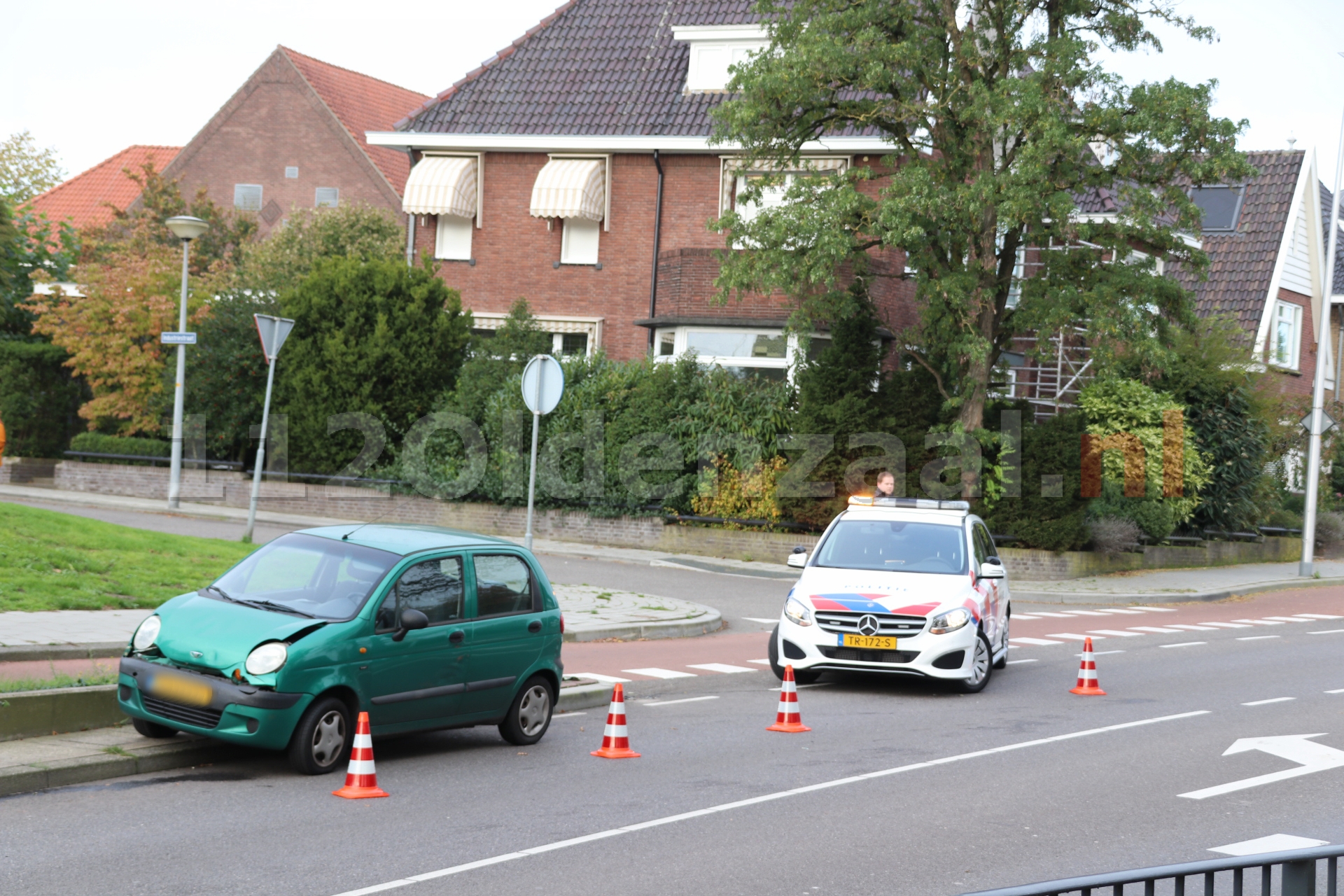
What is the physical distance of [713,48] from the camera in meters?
34.0

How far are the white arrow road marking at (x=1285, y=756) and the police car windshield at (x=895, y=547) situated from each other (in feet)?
11.1

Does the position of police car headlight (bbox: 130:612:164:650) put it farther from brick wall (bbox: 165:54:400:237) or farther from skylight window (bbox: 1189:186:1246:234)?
brick wall (bbox: 165:54:400:237)

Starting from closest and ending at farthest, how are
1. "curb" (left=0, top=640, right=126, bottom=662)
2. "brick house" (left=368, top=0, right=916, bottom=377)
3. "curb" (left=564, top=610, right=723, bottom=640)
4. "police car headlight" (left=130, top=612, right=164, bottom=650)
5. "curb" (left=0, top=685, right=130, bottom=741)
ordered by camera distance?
"curb" (left=0, top=685, right=130, bottom=741), "police car headlight" (left=130, top=612, right=164, bottom=650), "curb" (left=0, top=640, right=126, bottom=662), "curb" (left=564, top=610, right=723, bottom=640), "brick house" (left=368, top=0, right=916, bottom=377)

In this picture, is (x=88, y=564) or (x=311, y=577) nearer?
(x=311, y=577)

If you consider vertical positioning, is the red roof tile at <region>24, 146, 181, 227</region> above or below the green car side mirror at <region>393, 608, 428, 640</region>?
above

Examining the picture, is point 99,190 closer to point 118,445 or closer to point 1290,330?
point 118,445

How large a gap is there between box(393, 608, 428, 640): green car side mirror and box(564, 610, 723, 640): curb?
6433 mm

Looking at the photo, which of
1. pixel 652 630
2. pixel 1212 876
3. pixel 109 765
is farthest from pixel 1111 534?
pixel 1212 876

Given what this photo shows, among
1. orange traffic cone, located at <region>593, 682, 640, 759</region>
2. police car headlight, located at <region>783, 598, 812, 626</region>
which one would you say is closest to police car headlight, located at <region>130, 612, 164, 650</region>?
orange traffic cone, located at <region>593, 682, 640, 759</region>

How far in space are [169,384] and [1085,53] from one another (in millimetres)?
20839

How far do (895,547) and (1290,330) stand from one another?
33.3 m

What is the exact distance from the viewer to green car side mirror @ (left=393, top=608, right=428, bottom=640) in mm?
9430

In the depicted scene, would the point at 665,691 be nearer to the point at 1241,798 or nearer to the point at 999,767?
the point at 999,767

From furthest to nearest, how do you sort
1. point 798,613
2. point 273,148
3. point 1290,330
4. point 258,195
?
point 273,148, point 258,195, point 1290,330, point 798,613
